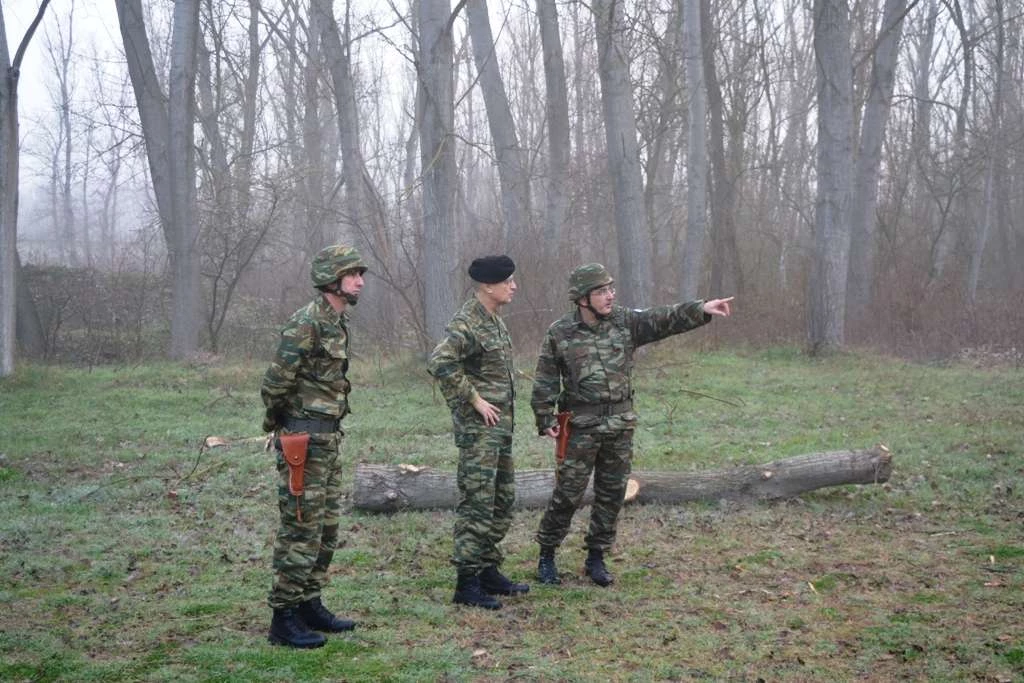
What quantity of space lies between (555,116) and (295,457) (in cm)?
1931

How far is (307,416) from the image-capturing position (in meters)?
5.70

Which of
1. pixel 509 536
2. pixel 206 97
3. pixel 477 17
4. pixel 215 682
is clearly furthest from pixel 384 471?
pixel 206 97

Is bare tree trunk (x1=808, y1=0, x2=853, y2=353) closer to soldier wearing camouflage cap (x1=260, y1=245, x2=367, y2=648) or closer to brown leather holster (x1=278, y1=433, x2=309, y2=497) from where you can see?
soldier wearing camouflage cap (x1=260, y1=245, x2=367, y2=648)

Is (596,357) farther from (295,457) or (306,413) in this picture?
(295,457)

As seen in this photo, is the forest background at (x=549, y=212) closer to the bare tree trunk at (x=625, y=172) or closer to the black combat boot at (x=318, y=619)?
the bare tree trunk at (x=625, y=172)

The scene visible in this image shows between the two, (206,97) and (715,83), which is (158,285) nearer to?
(206,97)

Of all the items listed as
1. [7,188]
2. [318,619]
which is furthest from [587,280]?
[7,188]

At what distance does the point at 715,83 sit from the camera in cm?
2681

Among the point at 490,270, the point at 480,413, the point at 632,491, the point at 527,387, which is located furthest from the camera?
the point at 527,387

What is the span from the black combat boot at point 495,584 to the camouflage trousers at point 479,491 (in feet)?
0.74

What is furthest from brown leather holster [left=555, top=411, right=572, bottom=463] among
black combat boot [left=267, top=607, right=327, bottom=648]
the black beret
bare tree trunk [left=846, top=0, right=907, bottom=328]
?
bare tree trunk [left=846, top=0, right=907, bottom=328]

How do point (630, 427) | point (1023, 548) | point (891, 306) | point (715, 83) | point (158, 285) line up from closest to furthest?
point (630, 427)
point (1023, 548)
point (891, 306)
point (158, 285)
point (715, 83)

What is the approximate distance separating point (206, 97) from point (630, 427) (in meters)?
29.9

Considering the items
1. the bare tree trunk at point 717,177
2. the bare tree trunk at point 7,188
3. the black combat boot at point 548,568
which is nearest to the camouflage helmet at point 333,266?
the black combat boot at point 548,568
